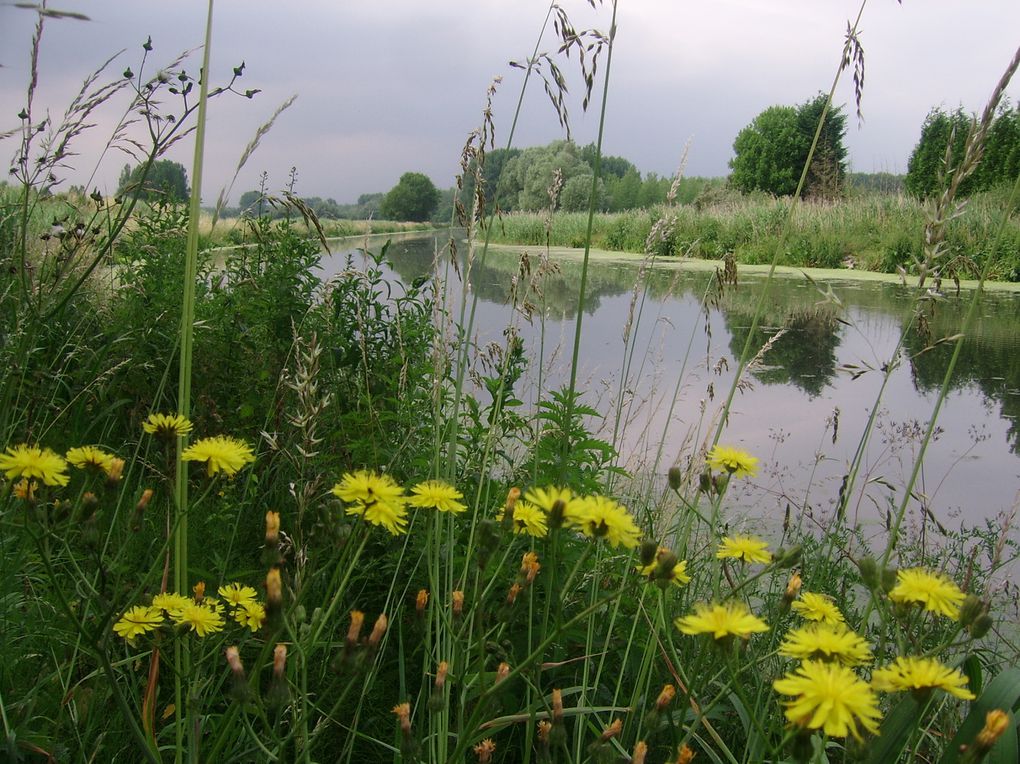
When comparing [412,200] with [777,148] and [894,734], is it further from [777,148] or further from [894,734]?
[777,148]

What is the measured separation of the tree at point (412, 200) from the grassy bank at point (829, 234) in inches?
39.9

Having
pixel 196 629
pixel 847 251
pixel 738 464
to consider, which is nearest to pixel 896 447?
pixel 738 464

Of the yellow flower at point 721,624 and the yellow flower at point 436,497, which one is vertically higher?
the yellow flower at point 436,497

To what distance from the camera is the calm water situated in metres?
2.49

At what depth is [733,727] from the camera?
1376 millimetres

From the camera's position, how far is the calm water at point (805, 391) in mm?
2486

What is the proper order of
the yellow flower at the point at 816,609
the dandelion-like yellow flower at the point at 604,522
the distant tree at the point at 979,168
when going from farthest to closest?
the distant tree at the point at 979,168 < the yellow flower at the point at 816,609 < the dandelion-like yellow flower at the point at 604,522

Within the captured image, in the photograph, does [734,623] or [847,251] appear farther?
[847,251]

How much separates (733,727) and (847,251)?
32.8 ft

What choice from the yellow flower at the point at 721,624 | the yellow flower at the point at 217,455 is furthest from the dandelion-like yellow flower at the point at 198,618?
the yellow flower at the point at 721,624

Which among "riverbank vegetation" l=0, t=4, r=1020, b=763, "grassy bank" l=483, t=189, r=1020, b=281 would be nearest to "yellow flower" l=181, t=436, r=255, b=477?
A: "riverbank vegetation" l=0, t=4, r=1020, b=763

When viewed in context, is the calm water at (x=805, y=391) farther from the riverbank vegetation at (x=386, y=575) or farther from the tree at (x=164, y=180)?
the tree at (x=164, y=180)

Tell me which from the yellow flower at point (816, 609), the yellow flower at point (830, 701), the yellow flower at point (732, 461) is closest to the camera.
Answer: the yellow flower at point (830, 701)

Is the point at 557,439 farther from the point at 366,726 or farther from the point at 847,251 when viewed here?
the point at 847,251
